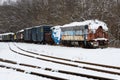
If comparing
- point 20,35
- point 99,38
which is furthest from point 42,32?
point 20,35

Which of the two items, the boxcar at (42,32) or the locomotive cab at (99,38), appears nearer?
the locomotive cab at (99,38)

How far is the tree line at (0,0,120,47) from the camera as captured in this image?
49.7m

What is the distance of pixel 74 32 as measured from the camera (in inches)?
1225

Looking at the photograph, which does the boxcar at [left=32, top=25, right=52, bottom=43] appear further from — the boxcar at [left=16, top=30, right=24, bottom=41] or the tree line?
the boxcar at [left=16, top=30, right=24, bottom=41]

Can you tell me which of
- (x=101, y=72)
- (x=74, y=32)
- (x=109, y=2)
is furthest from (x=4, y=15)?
(x=101, y=72)

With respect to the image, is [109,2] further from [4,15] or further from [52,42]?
[4,15]

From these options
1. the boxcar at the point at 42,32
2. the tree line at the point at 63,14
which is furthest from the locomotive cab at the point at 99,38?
the boxcar at the point at 42,32

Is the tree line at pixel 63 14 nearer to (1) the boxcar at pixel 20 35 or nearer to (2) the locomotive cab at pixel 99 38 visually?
(2) the locomotive cab at pixel 99 38

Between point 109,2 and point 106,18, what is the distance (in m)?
9.48

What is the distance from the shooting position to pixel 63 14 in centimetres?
7838

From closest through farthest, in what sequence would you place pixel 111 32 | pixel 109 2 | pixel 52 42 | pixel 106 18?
1. pixel 52 42
2. pixel 111 32
3. pixel 106 18
4. pixel 109 2

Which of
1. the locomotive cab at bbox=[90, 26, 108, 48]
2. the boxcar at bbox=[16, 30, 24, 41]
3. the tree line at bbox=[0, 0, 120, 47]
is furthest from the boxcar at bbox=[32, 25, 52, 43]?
the locomotive cab at bbox=[90, 26, 108, 48]

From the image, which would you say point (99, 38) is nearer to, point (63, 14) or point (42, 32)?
point (42, 32)

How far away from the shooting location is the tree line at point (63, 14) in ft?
163
